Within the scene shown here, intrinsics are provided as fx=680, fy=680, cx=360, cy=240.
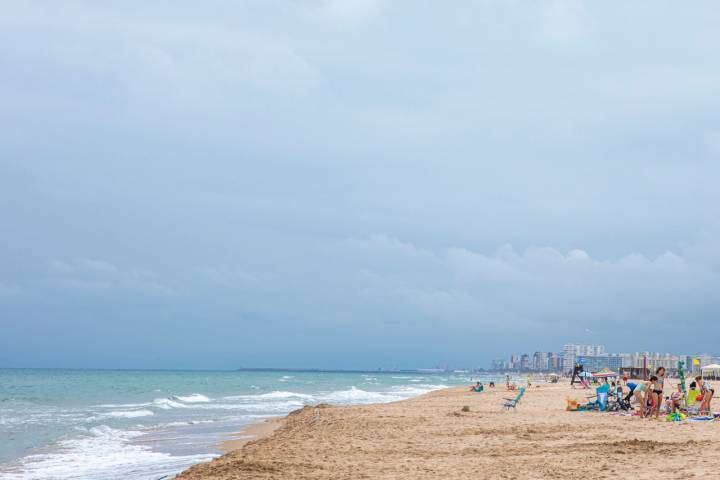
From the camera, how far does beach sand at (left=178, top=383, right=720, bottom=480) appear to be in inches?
361

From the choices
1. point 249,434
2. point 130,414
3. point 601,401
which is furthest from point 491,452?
point 130,414

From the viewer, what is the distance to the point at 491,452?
36.5ft

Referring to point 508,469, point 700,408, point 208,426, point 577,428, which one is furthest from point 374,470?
point 208,426

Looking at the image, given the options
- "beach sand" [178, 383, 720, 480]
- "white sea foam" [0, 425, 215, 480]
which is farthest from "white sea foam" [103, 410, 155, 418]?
"beach sand" [178, 383, 720, 480]

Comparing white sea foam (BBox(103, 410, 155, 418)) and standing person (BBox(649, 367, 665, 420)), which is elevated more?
standing person (BBox(649, 367, 665, 420))

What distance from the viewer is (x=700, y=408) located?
652 inches

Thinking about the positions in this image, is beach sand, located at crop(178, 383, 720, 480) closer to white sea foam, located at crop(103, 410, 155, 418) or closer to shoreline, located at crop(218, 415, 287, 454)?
shoreline, located at crop(218, 415, 287, 454)

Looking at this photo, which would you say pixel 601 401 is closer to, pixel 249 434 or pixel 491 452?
pixel 491 452

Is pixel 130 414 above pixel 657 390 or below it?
below

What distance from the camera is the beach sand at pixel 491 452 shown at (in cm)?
917

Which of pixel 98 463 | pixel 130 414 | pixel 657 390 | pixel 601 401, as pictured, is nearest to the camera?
pixel 98 463

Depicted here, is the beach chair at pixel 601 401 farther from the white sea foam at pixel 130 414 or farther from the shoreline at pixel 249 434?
the white sea foam at pixel 130 414

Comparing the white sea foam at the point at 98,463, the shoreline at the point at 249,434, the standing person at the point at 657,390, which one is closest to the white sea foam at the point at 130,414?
the shoreline at the point at 249,434

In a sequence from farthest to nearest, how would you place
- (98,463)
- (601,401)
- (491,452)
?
1. (601,401)
2. (98,463)
3. (491,452)
